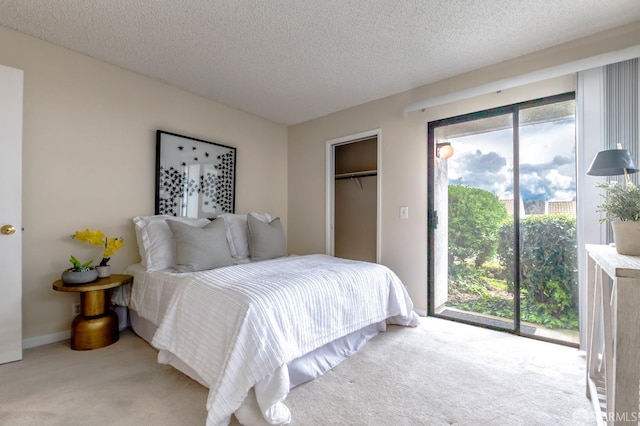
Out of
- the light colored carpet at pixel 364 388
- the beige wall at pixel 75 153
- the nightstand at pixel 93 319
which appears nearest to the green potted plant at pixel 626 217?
the light colored carpet at pixel 364 388

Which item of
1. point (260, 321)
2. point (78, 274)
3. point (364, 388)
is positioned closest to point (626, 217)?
point (364, 388)

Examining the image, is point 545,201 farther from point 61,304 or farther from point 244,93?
point 61,304

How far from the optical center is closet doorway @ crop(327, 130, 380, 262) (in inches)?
156

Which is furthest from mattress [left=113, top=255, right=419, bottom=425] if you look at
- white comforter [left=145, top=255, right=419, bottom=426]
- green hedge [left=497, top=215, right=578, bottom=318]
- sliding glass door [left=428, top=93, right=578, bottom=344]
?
green hedge [left=497, top=215, right=578, bottom=318]

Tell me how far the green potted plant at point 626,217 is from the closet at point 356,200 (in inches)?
110

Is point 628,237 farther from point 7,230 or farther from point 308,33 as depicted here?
point 7,230

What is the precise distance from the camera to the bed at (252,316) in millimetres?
1453

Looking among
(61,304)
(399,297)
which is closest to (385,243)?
(399,297)

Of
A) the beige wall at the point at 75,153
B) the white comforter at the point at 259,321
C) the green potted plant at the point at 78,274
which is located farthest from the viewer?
the beige wall at the point at 75,153

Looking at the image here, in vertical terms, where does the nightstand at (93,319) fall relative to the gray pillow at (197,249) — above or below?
below

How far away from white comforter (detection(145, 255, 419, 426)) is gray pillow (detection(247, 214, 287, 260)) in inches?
24.1

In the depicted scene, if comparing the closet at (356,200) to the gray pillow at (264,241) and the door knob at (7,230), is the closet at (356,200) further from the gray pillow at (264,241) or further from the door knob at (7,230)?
the door knob at (7,230)

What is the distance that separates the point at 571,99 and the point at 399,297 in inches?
86.1

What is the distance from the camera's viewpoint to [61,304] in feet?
8.00
